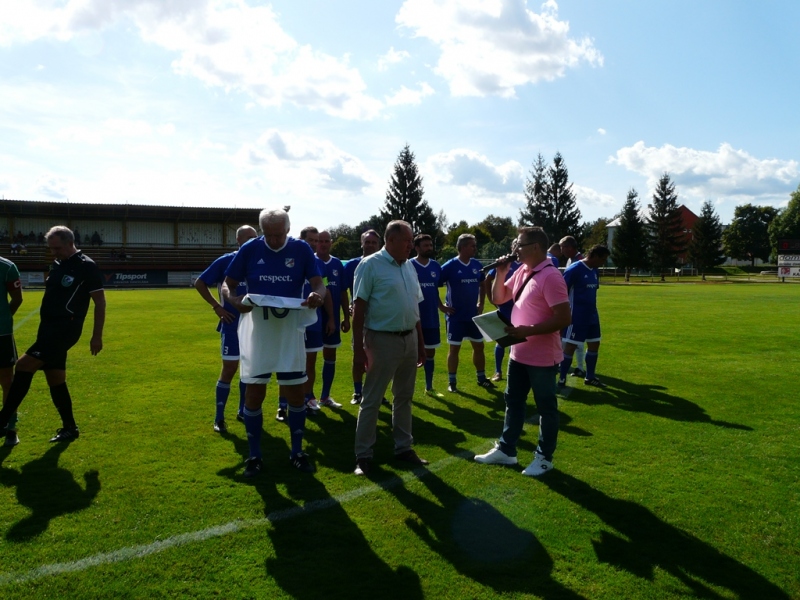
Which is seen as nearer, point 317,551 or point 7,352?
point 317,551

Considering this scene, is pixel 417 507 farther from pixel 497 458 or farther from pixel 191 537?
pixel 191 537

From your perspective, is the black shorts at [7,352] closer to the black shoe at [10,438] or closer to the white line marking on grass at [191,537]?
the black shoe at [10,438]

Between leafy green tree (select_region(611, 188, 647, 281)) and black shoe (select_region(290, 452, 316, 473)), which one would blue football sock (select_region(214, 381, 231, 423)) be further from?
leafy green tree (select_region(611, 188, 647, 281))

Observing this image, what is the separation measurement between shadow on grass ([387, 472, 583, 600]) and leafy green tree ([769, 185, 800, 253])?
283ft

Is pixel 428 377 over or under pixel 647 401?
over

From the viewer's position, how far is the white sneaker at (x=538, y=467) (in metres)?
4.99

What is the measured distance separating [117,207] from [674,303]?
46697 mm

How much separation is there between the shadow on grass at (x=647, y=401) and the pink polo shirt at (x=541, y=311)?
2.82m

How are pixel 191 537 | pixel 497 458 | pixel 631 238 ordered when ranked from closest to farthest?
pixel 191 537
pixel 497 458
pixel 631 238

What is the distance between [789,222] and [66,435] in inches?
3503

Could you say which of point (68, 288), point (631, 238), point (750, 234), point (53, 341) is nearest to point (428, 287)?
point (68, 288)

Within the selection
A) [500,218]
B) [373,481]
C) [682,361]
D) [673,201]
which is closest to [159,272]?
[682,361]

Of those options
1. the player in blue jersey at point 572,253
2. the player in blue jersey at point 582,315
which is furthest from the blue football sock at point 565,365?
the player in blue jersey at point 572,253

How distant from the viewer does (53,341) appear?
568 cm
